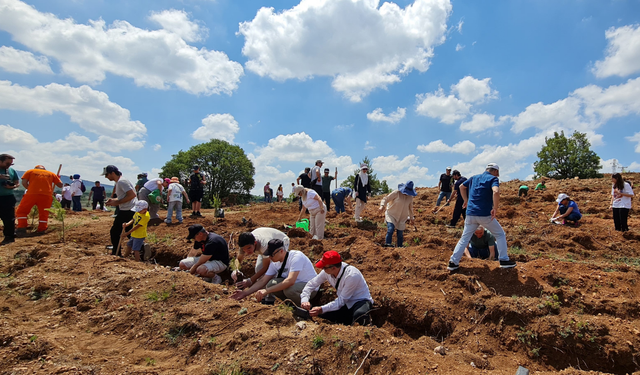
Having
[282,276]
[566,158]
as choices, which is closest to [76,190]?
[282,276]

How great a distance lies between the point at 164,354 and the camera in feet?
9.98

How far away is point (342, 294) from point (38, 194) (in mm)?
7332

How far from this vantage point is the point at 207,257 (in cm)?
507

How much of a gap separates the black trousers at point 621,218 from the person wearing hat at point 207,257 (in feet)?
29.3

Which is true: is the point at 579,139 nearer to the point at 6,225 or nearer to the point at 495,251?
the point at 495,251

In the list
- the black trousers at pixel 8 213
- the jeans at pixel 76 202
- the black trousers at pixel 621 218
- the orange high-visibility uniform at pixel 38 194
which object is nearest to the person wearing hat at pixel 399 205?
the black trousers at pixel 621 218

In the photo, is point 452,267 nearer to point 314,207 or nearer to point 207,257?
point 314,207

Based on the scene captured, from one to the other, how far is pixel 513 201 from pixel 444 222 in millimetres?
5067

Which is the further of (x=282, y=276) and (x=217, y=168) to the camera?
(x=217, y=168)

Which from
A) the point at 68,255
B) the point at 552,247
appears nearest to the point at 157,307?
the point at 68,255

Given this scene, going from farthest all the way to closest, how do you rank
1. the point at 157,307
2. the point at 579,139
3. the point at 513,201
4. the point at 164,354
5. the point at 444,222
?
the point at 579,139 → the point at 513,201 → the point at 444,222 → the point at 157,307 → the point at 164,354

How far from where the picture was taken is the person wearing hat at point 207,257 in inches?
198

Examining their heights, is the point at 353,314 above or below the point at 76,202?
below

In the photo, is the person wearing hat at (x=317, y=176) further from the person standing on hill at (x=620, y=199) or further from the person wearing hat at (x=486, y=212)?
the person standing on hill at (x=620, y=199)
